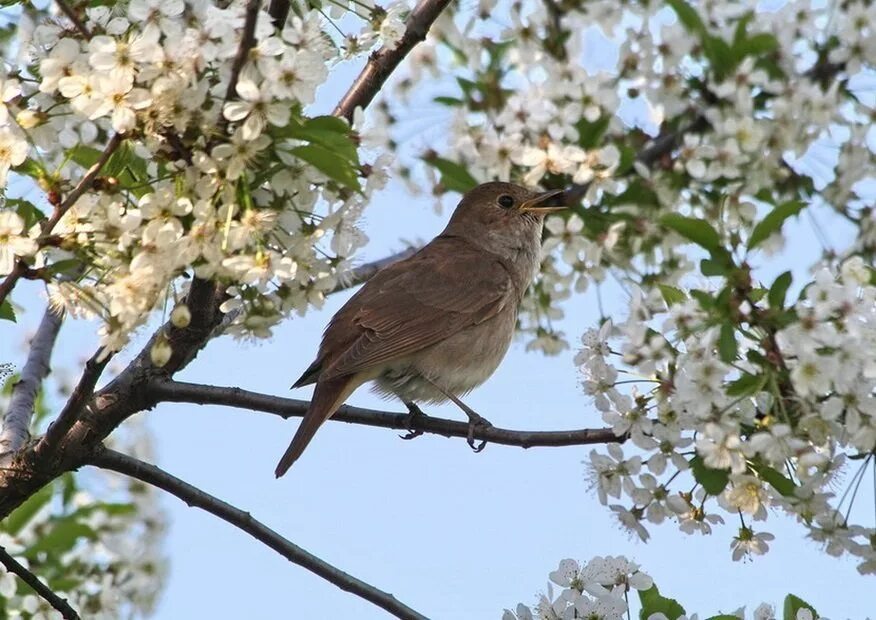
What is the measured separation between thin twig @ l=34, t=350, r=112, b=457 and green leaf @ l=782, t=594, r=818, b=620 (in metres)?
2.44

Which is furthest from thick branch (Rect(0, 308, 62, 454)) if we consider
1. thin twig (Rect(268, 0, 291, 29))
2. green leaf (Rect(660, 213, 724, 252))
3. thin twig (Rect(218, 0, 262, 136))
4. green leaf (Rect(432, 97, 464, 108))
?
green leaf (Rect(660, 213, 724, 252))

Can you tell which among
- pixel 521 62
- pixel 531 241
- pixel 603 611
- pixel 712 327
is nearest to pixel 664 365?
pixel 712 327

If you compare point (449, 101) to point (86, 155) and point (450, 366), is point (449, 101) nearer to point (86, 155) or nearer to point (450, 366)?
point (450, 366)

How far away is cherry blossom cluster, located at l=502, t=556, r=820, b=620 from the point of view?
4.34m

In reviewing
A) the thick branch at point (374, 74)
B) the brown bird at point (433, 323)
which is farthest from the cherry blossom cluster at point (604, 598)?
the thick branch at point (374, 74)

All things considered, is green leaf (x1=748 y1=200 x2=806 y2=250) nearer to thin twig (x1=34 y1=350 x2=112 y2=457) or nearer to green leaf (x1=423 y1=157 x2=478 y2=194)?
green leaf (x1=423 y1=157 x2=478 y2=194)

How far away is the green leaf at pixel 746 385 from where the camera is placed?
349 cm

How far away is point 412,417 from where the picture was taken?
5492mm

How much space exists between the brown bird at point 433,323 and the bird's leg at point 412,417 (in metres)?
0.01

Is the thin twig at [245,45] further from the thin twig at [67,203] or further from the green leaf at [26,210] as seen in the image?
the green leaf at [26,210]

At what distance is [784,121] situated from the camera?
3787 mm

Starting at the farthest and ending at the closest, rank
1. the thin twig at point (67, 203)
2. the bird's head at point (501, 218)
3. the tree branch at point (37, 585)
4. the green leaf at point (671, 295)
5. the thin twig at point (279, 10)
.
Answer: the bird's head at point (501, 218)
the tree branch at point (37, 585)
the green leaf at point (671, 295)
the thin twig at point (279, 10)
the thin twig at point (67, 203)

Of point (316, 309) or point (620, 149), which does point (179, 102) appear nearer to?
point (316, 309)

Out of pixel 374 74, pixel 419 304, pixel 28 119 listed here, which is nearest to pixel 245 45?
pixel 28 119
